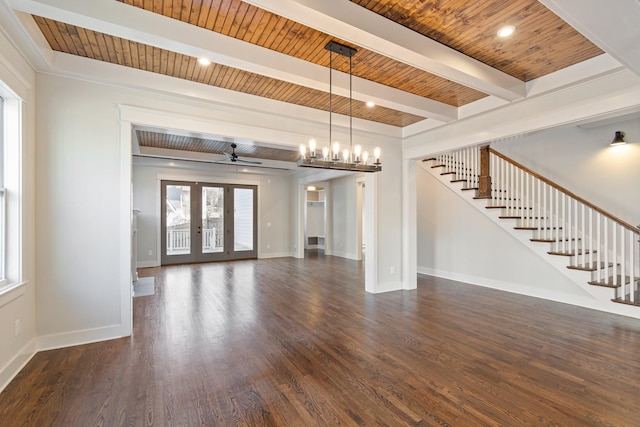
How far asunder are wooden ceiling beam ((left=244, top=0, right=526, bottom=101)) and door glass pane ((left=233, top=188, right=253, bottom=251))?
7.72m

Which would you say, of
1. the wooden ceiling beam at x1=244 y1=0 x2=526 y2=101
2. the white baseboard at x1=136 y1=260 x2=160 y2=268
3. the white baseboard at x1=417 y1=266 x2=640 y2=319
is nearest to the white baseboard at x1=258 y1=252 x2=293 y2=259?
the white baseboard at x1=136 y1=260 x2=160 y2=268

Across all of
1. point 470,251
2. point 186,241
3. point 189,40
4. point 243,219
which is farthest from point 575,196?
point 186,241

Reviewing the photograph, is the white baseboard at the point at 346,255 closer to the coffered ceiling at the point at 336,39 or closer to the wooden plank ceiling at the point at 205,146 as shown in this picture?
the wooden plank ceiling at the point at 205,146

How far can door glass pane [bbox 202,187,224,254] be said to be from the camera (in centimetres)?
911

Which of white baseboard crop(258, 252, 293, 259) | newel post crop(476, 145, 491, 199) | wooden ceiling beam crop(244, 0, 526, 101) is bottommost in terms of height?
white baseboard crop(258, 252, 293, 259)

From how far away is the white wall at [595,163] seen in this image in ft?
15.4

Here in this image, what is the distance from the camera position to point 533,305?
460 centimetres

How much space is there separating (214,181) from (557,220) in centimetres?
840

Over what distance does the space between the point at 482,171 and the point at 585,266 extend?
223 cm

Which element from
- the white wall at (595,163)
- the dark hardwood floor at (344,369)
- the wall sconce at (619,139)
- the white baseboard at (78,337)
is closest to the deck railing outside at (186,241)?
the dark hardwood floor at (344,369)

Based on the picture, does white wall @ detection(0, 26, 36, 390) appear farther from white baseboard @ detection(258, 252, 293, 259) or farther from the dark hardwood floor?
white baseboard @ detection(258, 252, 293, 259)

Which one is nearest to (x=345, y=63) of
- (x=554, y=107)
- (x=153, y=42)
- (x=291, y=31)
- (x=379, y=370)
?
(x=291, y=31)

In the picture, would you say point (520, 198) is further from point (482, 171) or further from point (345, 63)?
point (345, 63)

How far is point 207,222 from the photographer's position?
9.16 meters
